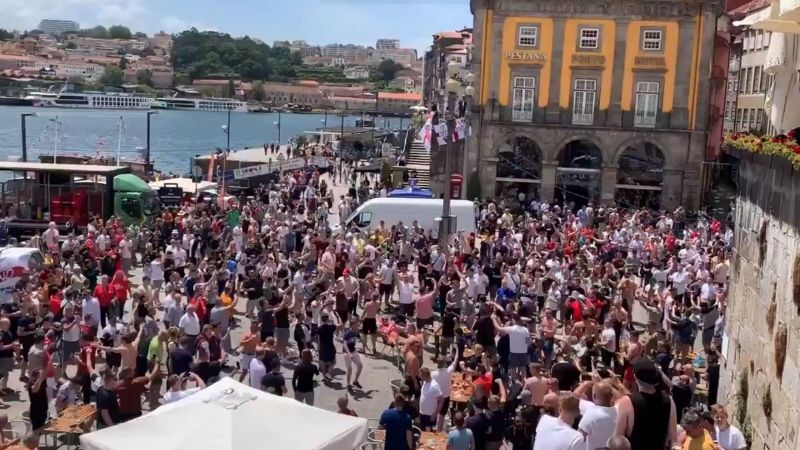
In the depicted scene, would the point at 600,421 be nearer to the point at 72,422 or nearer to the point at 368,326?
the point at 72,422

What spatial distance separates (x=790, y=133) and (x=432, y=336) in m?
8.49

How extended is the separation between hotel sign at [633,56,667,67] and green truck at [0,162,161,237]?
22.2 m

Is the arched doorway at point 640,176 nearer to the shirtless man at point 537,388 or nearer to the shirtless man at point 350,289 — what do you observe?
the shirtless man at point 350,289

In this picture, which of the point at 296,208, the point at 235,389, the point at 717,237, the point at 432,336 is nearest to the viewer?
the point at 235,389

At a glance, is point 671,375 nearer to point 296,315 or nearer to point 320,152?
point 296,315

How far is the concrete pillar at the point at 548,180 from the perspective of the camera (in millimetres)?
39344

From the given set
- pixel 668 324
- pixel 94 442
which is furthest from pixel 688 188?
pixel 94 442

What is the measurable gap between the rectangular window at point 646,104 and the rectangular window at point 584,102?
1.92 meters

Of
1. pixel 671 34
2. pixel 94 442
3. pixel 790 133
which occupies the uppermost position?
pixel 671 34

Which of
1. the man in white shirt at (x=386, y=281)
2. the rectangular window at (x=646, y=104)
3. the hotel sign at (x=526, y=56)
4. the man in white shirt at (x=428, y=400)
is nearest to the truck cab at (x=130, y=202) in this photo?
the man in white shirt at (x=386, y=281)

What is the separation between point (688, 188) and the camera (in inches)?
1535

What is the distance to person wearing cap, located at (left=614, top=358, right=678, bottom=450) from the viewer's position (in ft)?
24.9

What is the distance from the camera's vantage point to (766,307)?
11.3m

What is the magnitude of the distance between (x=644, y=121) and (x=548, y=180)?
16.3ft
